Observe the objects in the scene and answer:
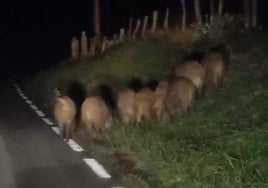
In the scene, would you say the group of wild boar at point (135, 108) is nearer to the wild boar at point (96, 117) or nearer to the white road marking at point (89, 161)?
the wild boar at point (96, 117)

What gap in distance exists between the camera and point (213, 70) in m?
16.4

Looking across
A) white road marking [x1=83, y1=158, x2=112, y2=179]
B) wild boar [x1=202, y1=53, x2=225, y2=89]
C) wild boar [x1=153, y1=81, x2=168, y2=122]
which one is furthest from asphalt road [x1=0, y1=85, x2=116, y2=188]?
wild boar [x1=202, y1=53, x2=225, y2=89]

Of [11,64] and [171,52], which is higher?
[171,52]

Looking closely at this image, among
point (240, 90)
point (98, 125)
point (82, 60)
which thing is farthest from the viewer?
point (82, 60)

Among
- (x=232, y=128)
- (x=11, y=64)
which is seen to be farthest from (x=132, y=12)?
(x=232, y=128)

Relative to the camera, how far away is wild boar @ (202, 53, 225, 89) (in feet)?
53.6

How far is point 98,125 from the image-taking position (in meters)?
14.1

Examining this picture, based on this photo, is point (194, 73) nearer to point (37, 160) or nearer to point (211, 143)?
point (211, 143)

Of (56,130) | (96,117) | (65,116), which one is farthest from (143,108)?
(56,130)

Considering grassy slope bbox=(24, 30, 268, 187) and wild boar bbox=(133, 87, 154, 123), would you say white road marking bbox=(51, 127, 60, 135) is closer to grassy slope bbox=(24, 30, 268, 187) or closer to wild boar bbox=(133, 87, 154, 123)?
grassy slope bbox=(24, 30, 268, 187)

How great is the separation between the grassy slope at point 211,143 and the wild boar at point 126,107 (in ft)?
1.26

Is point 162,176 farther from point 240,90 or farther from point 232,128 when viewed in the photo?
point 240,90

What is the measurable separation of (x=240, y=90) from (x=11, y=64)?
116 ft

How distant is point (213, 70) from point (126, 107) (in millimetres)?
2923
